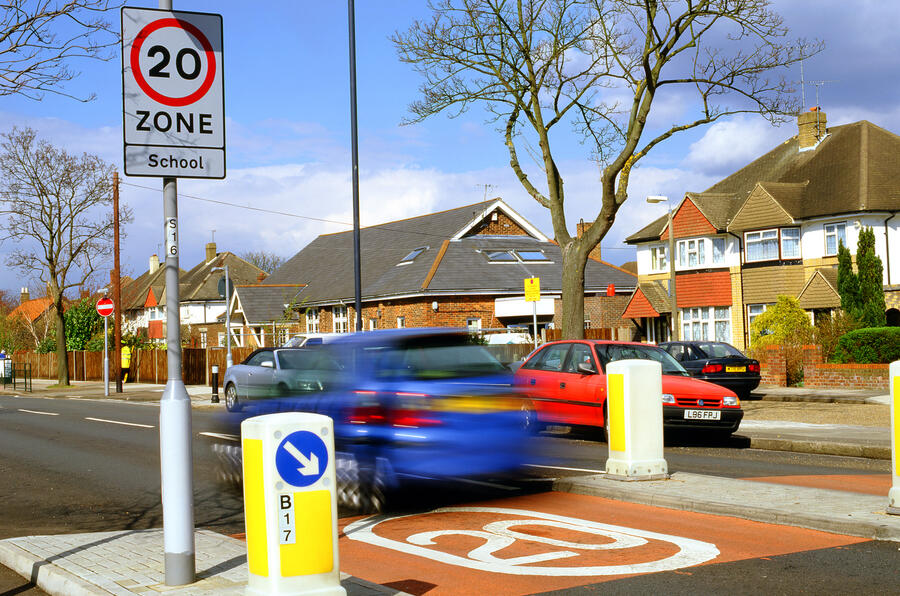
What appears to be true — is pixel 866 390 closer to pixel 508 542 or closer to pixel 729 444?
pixel 729 444

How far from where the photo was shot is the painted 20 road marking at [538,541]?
21.6 feet

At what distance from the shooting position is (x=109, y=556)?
22.4 feet

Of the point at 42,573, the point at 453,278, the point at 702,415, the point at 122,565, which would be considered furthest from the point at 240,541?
the point at 453,278

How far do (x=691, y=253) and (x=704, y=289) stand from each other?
7.36 feet

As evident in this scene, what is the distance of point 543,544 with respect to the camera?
291 inches

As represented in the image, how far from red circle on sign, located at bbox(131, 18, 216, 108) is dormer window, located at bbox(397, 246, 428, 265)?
1597 inches

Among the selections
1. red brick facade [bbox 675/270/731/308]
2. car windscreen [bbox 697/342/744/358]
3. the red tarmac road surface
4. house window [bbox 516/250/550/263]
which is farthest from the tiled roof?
the red tarmac road surface

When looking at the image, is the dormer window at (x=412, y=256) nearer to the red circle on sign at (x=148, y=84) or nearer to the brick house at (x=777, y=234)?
the brick house at (x=777, y=234)

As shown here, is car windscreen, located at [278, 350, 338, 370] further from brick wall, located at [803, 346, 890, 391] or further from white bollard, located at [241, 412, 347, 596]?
brick wall, located at [803, 346, 890, 391]

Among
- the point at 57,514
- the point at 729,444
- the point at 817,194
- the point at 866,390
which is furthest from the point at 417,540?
the point at 817,194

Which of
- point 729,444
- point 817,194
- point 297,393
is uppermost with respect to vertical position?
point 817,194

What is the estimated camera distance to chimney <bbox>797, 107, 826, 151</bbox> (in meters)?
47.3

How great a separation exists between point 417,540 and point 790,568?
2.87 meters

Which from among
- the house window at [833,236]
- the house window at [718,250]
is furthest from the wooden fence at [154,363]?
the house window at [833,236]
